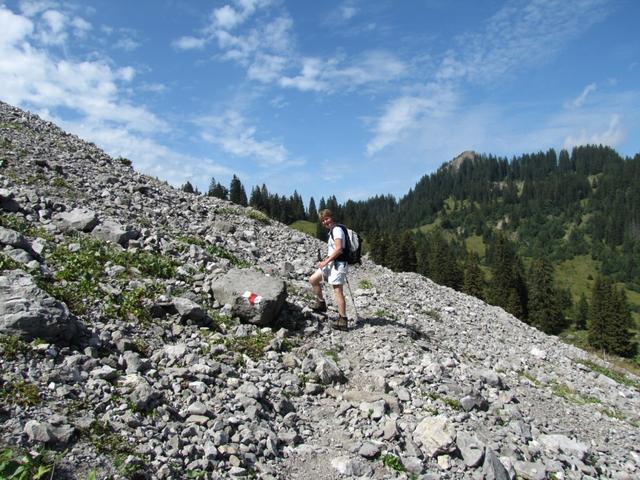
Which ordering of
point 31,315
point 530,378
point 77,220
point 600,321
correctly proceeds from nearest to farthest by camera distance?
point 31,315 < point 77,220 < point 530,378 < point 600,321

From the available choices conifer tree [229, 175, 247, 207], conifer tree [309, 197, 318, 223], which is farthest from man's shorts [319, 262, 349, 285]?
conifer tree [309, 197, 318, 223]

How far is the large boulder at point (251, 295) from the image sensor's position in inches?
465

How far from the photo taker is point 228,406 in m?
8.01

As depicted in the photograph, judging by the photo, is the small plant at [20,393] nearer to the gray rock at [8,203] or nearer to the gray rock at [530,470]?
the gray rock at [530,470]

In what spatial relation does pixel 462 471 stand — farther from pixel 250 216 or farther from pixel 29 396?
pixel 250 216

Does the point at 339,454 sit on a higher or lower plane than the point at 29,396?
lower

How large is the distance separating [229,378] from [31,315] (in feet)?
12.3

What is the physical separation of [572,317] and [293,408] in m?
144

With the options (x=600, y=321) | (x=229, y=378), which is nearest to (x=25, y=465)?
(x=229, y=378)

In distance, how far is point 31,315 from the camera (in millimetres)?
7742

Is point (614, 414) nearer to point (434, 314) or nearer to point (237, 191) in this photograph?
point (434, 314)

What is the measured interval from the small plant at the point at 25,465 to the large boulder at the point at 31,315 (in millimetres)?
2934

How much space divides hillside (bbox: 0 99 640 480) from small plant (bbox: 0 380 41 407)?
24mm

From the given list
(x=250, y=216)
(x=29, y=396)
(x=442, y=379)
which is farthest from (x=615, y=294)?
(x=29, y=396)
